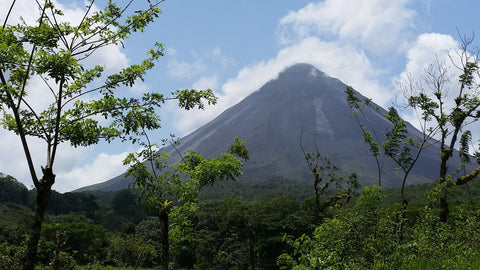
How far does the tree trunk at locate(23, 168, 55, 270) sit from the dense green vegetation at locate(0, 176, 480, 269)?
2003mm

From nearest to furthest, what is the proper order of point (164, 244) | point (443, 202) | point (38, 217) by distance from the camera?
point (38, 217) < point (164, 244) < point (443, 202)

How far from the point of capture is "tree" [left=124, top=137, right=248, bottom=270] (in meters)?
7.87

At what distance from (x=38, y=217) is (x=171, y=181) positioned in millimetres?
2731

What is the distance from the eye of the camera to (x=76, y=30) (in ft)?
24.0

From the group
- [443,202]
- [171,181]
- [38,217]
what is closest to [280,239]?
[443,202]

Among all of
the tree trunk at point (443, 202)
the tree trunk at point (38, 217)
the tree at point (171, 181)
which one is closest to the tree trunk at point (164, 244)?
the tree at point (171, 181)

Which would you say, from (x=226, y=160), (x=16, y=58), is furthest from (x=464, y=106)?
(x=16, y=58)

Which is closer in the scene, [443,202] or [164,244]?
[164,244]

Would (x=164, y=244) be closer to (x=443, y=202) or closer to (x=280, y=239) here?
(x=443, y=202)

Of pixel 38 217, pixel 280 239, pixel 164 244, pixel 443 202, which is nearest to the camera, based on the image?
pixel 38 217

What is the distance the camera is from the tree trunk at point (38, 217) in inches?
238

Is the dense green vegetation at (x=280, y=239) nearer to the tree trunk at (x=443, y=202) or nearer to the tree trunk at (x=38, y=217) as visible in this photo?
the tree trunk at (x=443, y=202)

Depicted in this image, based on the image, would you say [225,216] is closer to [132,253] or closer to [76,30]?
[132,253]

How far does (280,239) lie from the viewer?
3669cm
